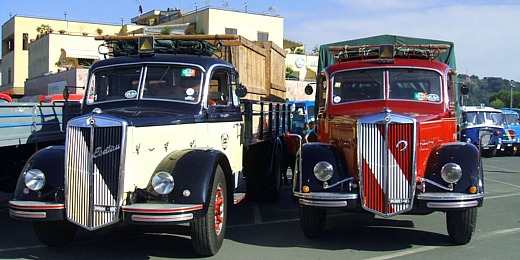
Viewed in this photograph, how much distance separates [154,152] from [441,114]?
388 cm

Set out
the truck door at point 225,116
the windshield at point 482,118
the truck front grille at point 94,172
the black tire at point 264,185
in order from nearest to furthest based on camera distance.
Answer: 1. the truck front grille at point 94,172
2. the truck door at point 225,116
3. the black tire at point 264,185
4. the windshield at point 482,118

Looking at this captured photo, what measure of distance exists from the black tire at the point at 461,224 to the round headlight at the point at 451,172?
0.38 m

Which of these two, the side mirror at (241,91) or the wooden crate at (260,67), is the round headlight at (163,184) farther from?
the wooden crate at (260,67)

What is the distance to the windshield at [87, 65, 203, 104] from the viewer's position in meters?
7.30

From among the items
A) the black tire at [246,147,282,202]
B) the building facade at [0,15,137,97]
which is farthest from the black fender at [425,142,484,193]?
the building facade at [0,15,137,97]

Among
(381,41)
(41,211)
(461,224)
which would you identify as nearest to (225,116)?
(41,211)

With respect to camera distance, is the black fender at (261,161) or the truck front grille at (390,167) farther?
the black fender at (261,161)

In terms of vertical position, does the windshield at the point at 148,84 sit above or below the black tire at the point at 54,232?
above

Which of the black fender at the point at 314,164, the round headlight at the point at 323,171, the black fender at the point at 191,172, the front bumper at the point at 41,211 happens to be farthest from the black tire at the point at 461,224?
the front bumper at the point at 41,211

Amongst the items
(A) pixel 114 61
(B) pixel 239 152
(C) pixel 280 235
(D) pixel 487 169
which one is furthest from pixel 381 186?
(D) pixel 487 169

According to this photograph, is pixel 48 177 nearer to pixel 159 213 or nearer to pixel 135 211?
pixel 135 211

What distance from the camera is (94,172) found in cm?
597

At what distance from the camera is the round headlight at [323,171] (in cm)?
691

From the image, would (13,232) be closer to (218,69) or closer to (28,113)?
(28,113)
